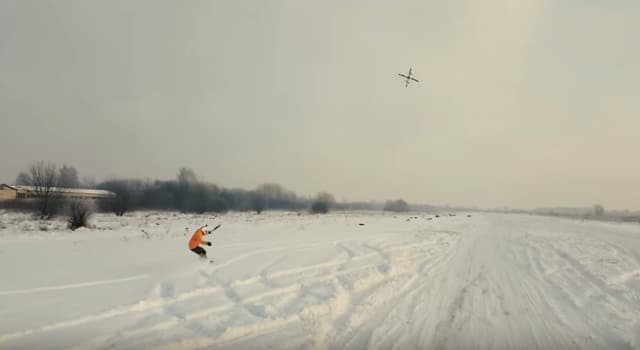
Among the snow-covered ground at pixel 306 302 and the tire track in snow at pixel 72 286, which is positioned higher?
the snow-covered ground at pixel 306 302

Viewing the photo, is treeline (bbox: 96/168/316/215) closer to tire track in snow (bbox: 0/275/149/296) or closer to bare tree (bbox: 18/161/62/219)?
bare tree (bbox: 18/161/62/219)

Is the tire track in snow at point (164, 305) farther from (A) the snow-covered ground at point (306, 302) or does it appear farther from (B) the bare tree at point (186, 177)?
(B) the bare tree at point (186, 177)

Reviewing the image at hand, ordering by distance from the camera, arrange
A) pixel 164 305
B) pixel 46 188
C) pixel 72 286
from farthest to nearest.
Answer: pixel 46 188
pixel 72 286
pixel 164 305

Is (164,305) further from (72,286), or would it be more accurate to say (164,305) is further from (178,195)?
(178,195)

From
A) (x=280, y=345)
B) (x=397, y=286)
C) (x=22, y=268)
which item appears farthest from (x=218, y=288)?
(x=22, y=268)

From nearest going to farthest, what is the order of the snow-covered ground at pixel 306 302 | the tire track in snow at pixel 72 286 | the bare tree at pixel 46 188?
the snow-covered ground at pixel 306 302
the tire track in snow at pixel 72 286
the bare tree at pixel 46 188

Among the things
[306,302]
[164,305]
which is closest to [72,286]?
[164,305]

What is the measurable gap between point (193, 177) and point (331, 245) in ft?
220

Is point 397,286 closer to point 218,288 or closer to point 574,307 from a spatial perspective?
point 574,307

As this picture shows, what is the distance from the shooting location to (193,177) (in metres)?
75.4

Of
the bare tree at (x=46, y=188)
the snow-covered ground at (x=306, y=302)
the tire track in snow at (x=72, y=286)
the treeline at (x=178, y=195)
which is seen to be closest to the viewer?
the snow-covered ground at (x=306, y=302)

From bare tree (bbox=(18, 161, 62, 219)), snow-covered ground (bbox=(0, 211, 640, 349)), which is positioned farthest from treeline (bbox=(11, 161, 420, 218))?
snow-covered ground (bbox=(0, 211, 640, 349))

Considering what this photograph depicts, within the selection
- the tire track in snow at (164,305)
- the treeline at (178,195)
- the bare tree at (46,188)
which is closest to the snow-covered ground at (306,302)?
the tire track in snow at (164,305)

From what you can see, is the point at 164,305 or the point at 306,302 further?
the point at 306,302
